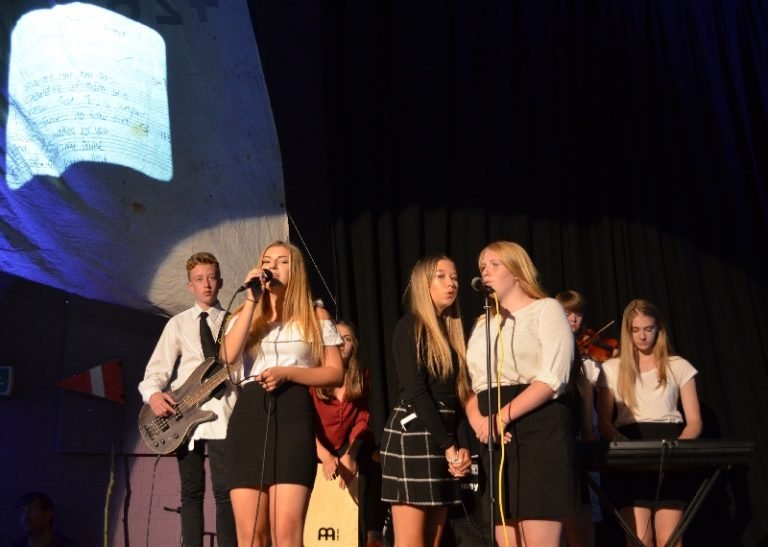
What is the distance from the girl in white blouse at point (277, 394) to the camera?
2.91 metres

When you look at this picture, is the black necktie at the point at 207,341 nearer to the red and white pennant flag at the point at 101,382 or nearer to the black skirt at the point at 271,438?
the black skirt at the point at 271,438

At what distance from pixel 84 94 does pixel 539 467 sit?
12.5ft

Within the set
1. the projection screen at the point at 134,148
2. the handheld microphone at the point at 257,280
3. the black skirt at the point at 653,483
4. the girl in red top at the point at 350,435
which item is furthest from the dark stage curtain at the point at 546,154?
the handheld microphone at the point at 257,280

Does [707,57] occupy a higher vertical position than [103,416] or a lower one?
higher

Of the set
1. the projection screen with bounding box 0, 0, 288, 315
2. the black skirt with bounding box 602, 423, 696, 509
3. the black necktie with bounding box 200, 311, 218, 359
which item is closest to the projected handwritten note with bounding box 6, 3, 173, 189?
the projection screen with bounding box 0, 0, 288, 315

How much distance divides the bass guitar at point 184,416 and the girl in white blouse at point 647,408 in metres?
1.91

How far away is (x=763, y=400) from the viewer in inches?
203

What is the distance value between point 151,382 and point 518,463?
1.95m

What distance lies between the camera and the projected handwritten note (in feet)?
17.0

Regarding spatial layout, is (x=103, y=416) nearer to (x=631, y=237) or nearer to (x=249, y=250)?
(x=249, y=250)

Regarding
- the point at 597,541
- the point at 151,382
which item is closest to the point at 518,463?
the point at 151,382

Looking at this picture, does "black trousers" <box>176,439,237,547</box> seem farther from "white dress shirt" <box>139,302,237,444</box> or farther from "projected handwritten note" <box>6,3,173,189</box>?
"projected handwritten note" <box>6,3,173,189</box>

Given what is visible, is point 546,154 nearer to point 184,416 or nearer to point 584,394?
point 584,394

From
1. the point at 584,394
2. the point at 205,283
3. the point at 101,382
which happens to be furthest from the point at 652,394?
the point at 101,382
